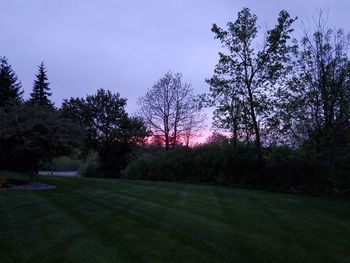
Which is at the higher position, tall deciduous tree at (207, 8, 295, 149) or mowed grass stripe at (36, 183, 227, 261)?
tall deciduous tree at (207, 8, 295, 149)

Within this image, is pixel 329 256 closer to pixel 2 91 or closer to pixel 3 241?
pixel 3 241

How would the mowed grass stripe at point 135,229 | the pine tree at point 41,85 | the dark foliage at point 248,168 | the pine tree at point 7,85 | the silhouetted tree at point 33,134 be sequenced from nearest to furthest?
the mowed grass stripe at point 135,229
the silhouetted tree at point 33,134
the dark foliage at point 248,168
the pine tree at point 7,85
the pine tree at point 41,85

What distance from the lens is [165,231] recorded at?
6379mm

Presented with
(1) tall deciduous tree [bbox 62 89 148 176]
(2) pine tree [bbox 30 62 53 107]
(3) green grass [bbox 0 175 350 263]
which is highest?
(2) pine tree [bbox 30 62 53 107]

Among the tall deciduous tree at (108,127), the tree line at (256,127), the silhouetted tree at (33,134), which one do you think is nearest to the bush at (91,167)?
the tall deciduous tree at (108,127)

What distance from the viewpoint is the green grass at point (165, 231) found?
507 cm

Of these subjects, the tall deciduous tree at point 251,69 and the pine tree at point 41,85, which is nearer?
the tall deciduous tree at point 251,69

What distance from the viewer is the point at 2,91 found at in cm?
2838

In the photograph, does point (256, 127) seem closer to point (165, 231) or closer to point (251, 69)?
point (251, 69)

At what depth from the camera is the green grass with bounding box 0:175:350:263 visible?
5066mm

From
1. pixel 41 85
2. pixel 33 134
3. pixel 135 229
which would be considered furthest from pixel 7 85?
pixel 135 229

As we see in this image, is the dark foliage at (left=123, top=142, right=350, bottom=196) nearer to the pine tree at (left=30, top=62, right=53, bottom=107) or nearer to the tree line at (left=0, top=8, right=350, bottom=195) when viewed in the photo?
the tree line at (left=0, top=8, right=350, bottom=195)

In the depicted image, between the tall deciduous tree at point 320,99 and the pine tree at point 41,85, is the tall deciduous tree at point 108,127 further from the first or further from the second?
the tall deciduous tree at point 320,99

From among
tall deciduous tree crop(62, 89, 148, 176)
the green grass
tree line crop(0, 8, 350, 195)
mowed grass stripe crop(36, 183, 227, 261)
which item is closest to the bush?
tall deciduous tree crop(62, 89, 148, 176)
